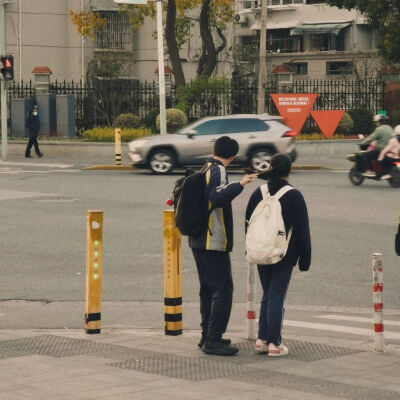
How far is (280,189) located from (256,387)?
74.1 inches

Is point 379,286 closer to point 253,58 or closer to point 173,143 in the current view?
point 173,143

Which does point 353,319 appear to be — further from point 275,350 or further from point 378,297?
point 275,350

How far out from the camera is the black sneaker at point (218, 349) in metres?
8.68

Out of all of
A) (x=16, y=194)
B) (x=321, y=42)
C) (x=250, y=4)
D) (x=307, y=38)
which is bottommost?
(x=16, y=194)

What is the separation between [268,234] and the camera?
8547mm

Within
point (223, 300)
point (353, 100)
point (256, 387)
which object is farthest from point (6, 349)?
point (353, 100)

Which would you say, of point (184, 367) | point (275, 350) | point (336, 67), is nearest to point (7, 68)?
point (275, 350)

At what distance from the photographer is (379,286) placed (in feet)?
28.5

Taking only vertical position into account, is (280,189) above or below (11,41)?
below

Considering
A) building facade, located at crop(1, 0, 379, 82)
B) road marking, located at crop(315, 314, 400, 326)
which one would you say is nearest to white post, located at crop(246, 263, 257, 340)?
road marking, located at crop(315, 314, 400, 326)

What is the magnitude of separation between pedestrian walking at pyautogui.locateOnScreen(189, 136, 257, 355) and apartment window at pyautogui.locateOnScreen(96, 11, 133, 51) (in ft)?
153

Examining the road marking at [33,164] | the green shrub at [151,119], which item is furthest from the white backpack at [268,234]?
the green shrub at [151,119]

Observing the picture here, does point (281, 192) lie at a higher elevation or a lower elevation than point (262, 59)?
lower

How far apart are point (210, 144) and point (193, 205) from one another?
19.8 metres
